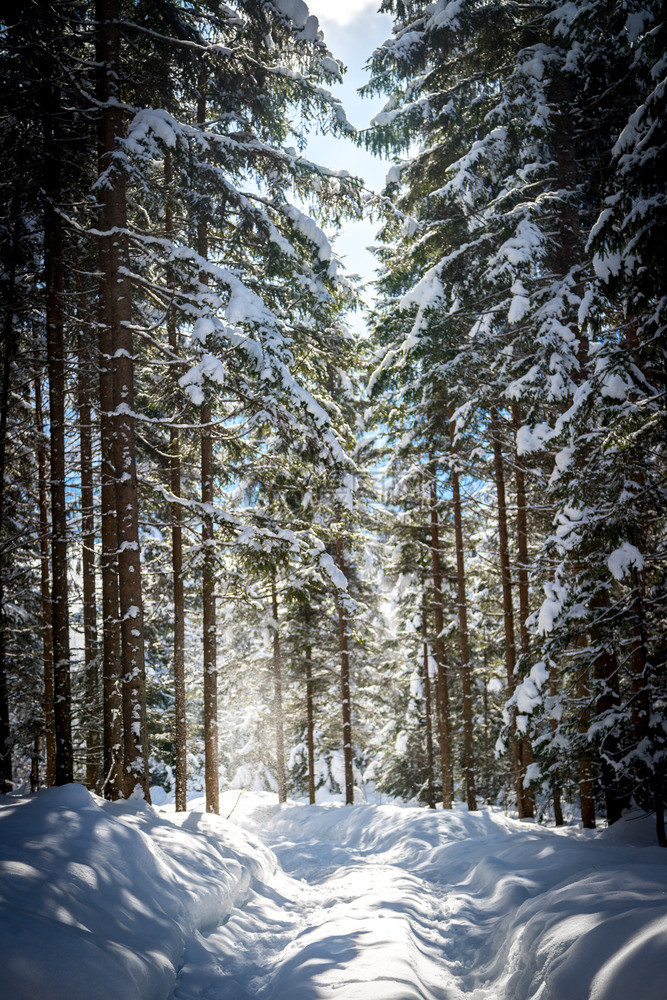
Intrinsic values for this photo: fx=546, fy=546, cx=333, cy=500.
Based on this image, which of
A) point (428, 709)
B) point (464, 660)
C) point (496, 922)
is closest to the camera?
point (496, 922)

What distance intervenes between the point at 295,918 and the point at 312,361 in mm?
9383

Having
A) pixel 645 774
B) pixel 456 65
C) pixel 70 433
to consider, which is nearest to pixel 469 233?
pixel 456 65

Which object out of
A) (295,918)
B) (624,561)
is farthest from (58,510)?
(624,561)

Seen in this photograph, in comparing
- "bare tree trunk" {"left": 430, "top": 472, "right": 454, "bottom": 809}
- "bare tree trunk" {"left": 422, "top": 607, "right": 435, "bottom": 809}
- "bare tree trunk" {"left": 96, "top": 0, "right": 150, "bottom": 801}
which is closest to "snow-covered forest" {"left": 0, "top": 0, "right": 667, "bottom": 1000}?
"bare tree trunk" {"left": 96, "top": 0, "right": 150, "bottom": 801}

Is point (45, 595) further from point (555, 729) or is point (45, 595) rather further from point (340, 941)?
point (555, 729)

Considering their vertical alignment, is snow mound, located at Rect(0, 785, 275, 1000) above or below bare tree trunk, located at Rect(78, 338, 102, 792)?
below

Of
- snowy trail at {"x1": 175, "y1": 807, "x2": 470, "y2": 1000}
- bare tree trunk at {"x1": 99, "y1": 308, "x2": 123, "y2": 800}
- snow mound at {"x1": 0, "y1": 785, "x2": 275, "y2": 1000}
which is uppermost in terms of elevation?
Result: bare tree trunk at {"x1": 99, "y1": 308, "x2": 123, "y2": 800}

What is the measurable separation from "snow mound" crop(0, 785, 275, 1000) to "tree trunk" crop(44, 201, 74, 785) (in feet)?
6.59

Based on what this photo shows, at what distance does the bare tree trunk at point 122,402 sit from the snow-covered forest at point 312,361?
0.15 ft

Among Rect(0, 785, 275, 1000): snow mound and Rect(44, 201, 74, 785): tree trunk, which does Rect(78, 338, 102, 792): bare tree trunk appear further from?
Rect(0, 785, 275, 1000): snow mound

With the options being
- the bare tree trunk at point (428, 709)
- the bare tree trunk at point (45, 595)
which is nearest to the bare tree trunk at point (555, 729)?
the bare tree trunk at point (428, 709)

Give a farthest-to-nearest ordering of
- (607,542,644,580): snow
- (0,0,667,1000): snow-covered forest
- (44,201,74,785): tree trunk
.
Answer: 1. (44,201,74,785): tree trunk
2. (607,542,644,580): snow
3. (0,0,667,1000): snow-covered forest

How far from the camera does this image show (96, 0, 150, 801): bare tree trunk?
314 inches

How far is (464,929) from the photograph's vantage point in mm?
6266
